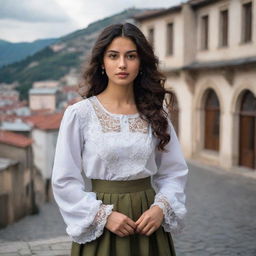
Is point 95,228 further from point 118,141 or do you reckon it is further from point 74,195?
point 118,141

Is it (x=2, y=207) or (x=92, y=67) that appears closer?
(x=92, y=67)

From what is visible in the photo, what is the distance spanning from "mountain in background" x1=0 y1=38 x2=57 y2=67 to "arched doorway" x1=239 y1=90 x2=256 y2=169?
11.9m

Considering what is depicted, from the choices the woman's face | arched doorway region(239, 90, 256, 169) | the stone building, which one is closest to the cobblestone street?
arched doorway region(239, 90, 256, 169)

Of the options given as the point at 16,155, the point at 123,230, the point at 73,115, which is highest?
the point at 73,115

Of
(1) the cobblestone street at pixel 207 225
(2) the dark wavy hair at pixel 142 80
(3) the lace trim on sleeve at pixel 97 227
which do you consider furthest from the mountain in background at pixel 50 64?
(3) the lace trim on sleeve at pixel 97 227

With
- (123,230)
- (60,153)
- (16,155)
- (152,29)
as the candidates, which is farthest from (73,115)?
(152,29)

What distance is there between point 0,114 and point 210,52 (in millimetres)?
12167

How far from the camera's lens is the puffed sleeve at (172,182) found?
2672 mm

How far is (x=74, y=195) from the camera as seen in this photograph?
8.14 feet

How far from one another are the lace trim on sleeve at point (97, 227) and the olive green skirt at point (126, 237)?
0.04m

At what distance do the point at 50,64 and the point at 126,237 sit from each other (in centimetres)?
3176

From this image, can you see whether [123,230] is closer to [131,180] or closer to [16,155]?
[131,180]

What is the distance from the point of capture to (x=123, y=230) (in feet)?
8.03

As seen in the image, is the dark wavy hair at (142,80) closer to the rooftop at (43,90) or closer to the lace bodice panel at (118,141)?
the lace bodice panel at (118,141)
